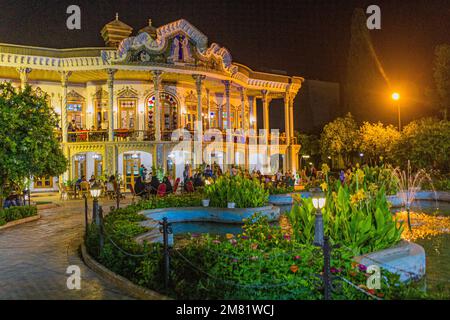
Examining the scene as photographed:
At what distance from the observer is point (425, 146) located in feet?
95.5

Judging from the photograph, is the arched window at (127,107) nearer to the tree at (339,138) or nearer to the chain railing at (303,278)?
the tree at (339,138)

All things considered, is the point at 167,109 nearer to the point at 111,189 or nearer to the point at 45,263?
the point at 111,189

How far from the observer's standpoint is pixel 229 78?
30172 millimetres

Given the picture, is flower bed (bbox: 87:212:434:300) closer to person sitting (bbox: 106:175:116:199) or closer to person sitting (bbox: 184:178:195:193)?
person sitting (bbox: 184:178:195:193)

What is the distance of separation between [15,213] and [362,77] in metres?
45.2

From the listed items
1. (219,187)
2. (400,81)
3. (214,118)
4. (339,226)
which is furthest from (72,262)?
(400,81)

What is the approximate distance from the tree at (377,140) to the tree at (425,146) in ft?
21.7

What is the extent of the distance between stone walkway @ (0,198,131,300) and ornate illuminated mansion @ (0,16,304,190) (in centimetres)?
1255

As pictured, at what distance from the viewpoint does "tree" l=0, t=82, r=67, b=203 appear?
14.3m

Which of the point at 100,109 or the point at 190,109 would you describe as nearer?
the point at 100,109

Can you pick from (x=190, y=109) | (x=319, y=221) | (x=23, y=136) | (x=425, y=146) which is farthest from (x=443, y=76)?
Answer: (x=319, y=221)

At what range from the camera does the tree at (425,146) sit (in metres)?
28.8

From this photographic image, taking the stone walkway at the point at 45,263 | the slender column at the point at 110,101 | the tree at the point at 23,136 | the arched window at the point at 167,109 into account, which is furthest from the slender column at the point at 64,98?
the stone walkway at the point at 45,263

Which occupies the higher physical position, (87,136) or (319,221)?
(87,136)
